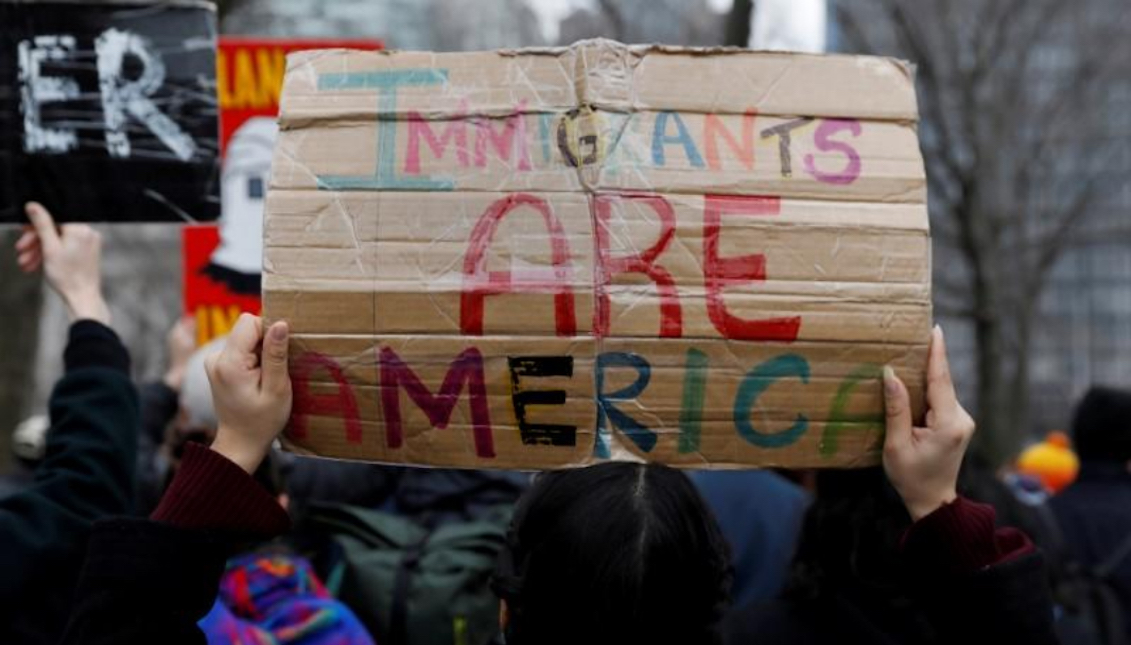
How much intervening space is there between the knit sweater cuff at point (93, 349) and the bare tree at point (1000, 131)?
37.6ft

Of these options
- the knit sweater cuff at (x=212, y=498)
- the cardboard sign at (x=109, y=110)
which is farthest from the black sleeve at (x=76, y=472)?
the knit sweater cuff at (x=212, y=498)

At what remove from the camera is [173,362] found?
15.4 ft

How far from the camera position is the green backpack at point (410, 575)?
2822mm

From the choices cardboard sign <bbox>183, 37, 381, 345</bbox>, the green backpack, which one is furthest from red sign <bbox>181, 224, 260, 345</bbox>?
the green backpack

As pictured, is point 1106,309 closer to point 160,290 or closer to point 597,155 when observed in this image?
point 160,290

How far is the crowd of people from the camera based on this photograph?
1915mm

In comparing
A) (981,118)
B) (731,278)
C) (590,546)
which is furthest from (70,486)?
(981,118)

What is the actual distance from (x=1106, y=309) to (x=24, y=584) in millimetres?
75326

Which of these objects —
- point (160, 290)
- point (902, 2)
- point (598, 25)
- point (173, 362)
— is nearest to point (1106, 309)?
point (160, 290)

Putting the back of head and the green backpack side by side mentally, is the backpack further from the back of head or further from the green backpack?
the green backpack

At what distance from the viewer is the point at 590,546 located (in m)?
1.89

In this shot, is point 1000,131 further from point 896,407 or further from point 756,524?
point 896,407

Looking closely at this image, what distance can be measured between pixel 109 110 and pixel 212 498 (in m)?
1.16

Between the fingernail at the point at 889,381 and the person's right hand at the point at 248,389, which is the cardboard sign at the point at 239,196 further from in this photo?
the fingernail at the point at 889,381
